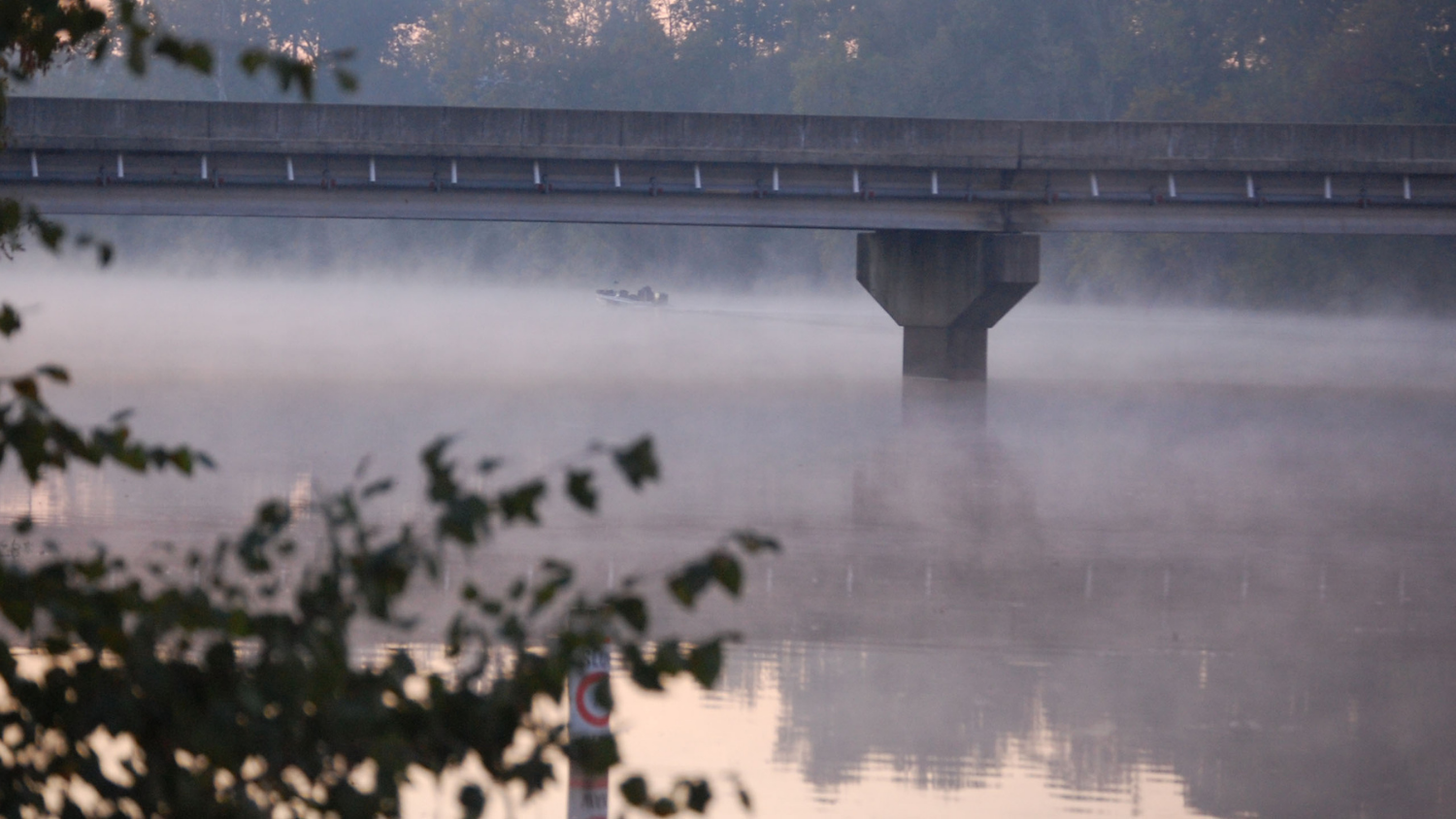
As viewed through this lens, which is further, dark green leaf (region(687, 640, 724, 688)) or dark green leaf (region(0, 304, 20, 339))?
dark green leaf (region(0, 304, 20, 339))

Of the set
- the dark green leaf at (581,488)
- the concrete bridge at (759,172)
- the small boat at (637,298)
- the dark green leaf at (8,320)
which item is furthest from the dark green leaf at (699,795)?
the small boat at (637,298)

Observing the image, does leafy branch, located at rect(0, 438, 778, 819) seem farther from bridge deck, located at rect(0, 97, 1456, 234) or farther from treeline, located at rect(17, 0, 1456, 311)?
treeline, located at rect(17, 0, 1456, 311)

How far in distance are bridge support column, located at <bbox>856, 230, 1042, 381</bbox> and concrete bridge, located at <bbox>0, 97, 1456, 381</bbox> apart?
5cm

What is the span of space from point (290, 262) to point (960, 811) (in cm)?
8674

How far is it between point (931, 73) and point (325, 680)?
3006 inches

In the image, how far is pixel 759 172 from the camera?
28.1m

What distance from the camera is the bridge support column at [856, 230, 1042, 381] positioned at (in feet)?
94.1

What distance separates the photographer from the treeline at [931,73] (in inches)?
2340

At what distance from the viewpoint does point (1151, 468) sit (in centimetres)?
1748

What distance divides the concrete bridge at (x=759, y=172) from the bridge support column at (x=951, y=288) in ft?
0.18

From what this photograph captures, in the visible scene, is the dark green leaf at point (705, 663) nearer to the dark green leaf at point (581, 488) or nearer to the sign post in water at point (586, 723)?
the dark green leaf at point (581, 488)

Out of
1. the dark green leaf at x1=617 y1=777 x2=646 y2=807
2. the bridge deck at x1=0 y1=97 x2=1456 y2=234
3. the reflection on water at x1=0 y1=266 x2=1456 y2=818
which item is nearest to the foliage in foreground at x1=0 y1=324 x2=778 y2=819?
the dark green leaf at x1=617 y1=777 x2=646 y2=807

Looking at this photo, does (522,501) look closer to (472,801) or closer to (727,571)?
(727,571)

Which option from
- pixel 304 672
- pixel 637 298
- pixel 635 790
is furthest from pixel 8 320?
pixel 637 298
